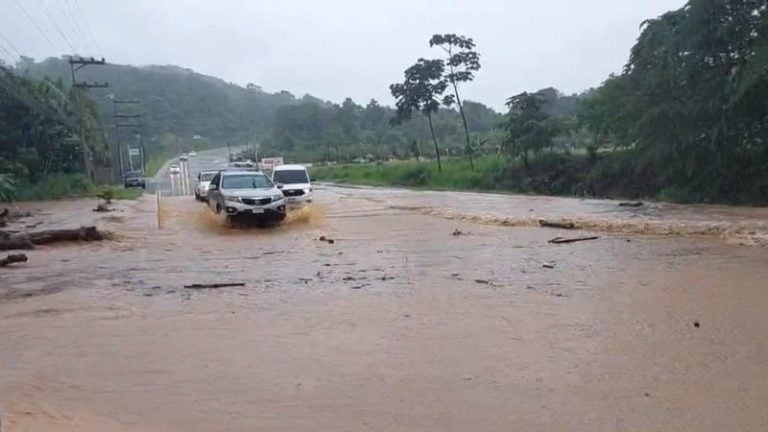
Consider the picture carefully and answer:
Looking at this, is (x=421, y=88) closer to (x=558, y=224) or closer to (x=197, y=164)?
(x=558, y=224)

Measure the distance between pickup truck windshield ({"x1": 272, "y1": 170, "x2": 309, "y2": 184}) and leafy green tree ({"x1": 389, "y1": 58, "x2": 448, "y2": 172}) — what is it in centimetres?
2543

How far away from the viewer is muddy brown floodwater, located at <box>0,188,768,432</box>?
562 cm

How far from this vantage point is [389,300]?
9.96 m

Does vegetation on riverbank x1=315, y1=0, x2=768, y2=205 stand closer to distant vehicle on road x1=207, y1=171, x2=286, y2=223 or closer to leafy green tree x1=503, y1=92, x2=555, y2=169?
leafy green tree x1=503, y1=92, x2=555, y2=169

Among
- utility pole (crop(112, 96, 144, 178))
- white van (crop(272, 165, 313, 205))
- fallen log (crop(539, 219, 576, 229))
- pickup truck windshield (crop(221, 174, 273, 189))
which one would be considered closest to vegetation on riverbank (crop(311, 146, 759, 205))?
fallen log (crop(539, 219, 576, 229))

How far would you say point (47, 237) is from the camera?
17188 millimetres

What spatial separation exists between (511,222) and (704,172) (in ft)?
36.7

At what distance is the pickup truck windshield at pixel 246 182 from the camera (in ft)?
67.4

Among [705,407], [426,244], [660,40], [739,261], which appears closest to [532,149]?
[660,40]

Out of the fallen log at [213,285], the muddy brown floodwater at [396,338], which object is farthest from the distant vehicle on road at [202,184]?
the fallen log at [213,285]

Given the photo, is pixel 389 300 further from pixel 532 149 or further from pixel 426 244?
pixel 532 149

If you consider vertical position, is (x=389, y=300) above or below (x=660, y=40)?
below

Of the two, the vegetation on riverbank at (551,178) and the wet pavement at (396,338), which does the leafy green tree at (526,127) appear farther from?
the wet pavement at (396,338)

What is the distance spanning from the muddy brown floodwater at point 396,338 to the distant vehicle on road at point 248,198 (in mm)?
3536
